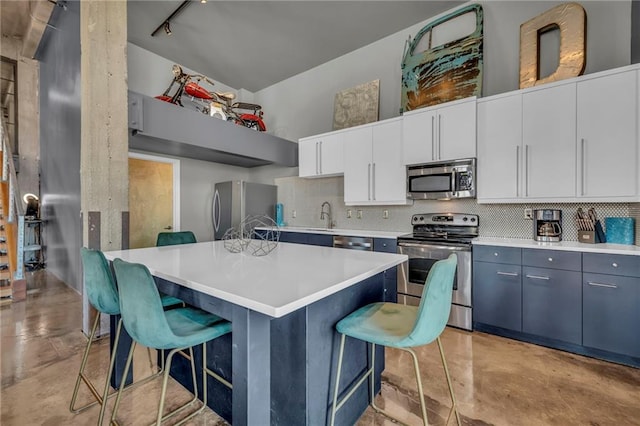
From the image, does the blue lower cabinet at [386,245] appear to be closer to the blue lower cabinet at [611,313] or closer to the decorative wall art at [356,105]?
the blue lower cabinet at [611,313]

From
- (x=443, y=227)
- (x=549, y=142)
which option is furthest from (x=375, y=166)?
(x=549, y=142)

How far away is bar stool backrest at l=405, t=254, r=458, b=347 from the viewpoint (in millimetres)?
1146

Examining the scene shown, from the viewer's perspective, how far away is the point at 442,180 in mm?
3234

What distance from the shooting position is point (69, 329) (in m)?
2.83

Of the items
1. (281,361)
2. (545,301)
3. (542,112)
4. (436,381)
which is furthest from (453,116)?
(281,361)

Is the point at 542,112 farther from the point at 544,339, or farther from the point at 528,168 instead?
the point at 544,339

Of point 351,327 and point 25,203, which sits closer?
point 351,327

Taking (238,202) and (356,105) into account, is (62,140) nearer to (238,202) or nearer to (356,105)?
(238,202)

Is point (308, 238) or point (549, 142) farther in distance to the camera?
point (308, 238)

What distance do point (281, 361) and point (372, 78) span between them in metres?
4.19

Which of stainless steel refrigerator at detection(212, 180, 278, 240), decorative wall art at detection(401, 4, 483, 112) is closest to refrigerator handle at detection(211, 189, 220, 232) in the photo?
stainless steel refrigerator at detection(212, 180, 278, 240)

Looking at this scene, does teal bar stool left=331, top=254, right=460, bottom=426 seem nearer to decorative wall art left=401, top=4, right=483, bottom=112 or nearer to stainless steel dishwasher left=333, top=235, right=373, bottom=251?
stainless steel dishwasher left=333, top=235, right=373, bottom=251

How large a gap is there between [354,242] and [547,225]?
2.00 meters

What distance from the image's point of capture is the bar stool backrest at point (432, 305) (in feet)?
3.76
